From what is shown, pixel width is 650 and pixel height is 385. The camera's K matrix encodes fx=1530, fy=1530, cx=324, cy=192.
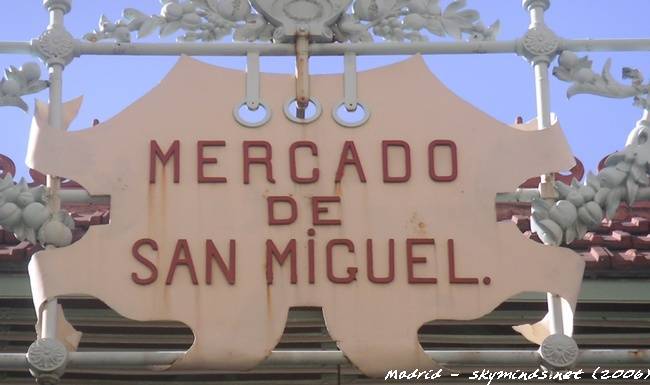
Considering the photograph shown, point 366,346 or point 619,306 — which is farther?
point 619,306

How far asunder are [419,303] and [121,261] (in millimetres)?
1568

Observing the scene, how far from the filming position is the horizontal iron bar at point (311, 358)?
7715 mm

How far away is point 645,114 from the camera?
866 centimetres

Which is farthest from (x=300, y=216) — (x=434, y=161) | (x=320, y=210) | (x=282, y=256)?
(x=434, y=161)

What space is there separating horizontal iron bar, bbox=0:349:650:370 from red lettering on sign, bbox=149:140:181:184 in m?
1.02

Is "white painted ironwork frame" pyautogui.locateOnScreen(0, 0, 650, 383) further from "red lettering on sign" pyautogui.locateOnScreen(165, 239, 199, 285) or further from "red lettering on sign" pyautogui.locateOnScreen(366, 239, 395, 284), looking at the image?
"red lettering on sign" pyautogui.locateOnScreen(366, 239, 395, 284)

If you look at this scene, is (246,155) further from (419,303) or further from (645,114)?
(645,114)

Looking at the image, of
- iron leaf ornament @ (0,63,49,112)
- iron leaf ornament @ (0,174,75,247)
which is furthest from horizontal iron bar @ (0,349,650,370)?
iron leaf ornament @ (0,63,49,112)

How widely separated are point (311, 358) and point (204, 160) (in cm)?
128

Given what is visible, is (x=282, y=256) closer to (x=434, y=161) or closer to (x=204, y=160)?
(x=204, y=160)

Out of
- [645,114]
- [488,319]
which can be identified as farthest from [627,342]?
[645,114]

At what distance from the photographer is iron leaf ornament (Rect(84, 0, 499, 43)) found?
28.6 feet

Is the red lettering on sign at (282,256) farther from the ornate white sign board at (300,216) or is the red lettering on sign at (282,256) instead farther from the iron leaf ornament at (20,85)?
the iron leaf ornament at (20,85)

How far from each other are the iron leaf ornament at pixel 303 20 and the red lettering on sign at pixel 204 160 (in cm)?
72
